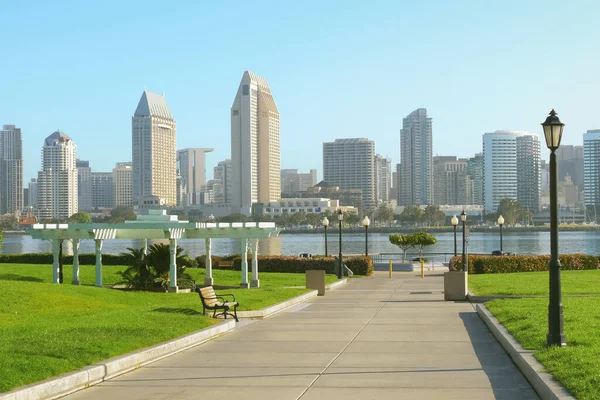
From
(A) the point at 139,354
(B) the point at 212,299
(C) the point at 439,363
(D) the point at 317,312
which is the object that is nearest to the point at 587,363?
(C) the point at 439,363

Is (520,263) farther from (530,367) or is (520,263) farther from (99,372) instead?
(99,372)

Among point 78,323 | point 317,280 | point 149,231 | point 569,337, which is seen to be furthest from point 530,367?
point 149,231

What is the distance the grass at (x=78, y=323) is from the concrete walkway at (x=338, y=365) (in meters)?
0.66

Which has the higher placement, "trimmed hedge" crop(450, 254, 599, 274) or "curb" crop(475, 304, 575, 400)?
"curb" crop(475, 304, 575, 400)

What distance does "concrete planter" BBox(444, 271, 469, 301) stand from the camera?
2897 centimetres

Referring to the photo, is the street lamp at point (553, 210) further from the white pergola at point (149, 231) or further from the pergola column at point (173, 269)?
the white pergola at point (149, 231)

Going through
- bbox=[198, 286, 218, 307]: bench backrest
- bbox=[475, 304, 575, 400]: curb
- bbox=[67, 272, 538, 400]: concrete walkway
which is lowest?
bbox=[67, 272, 538, 400]: concrete walkway

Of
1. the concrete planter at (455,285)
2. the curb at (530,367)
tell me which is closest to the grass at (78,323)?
the concrete planter at (455,285)

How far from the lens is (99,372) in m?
12.3

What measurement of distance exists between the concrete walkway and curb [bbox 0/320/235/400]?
17cm

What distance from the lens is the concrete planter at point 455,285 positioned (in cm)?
2897

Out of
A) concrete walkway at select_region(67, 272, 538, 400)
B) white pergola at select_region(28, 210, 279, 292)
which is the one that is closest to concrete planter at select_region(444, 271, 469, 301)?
concrete walkway at select_region(67, 272, 538, 400)

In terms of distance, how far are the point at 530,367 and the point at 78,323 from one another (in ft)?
28.7

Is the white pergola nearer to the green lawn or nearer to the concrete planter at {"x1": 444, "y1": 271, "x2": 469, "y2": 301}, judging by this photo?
the green lawn
